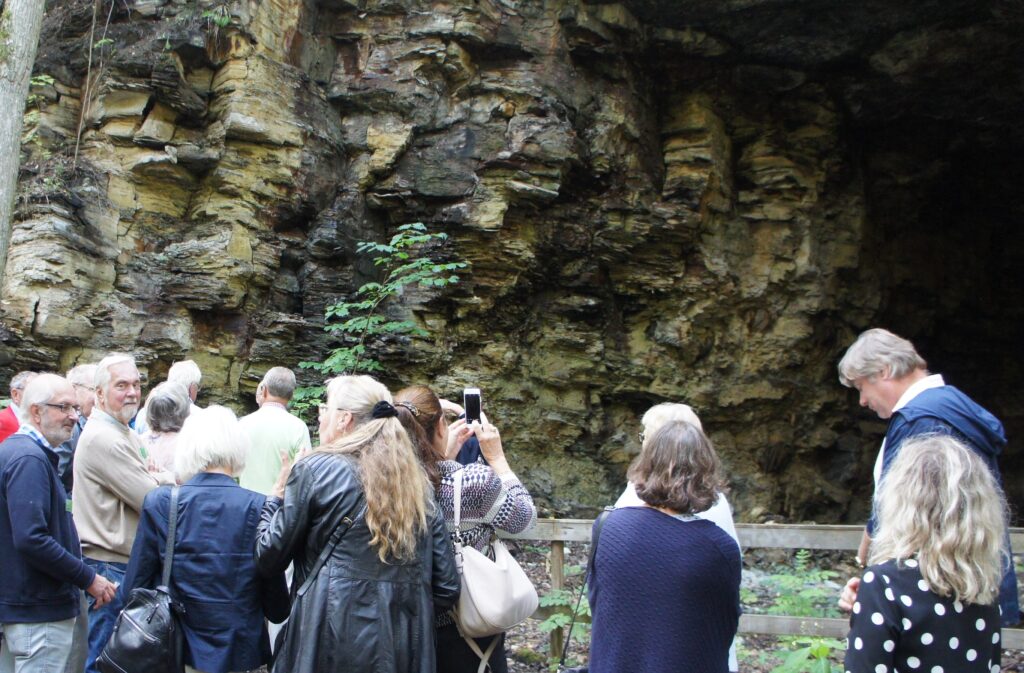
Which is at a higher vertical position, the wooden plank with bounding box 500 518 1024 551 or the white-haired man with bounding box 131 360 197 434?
the white-haired man with bounding box 131 360 197 434

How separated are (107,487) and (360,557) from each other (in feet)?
5.38

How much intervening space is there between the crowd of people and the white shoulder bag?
0.07 m

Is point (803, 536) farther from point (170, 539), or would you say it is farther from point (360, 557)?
point (170, 539)

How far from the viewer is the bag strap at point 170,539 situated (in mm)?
2959

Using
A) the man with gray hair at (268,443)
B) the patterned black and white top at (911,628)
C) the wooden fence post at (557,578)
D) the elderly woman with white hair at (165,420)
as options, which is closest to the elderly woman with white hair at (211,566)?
the elderly woman with white hair at (165,420)

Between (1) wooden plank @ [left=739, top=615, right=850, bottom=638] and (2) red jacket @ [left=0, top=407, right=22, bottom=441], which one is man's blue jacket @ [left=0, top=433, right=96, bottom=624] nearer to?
(2) red jacket @ [left=0, top=407, right=22, bottom=441]

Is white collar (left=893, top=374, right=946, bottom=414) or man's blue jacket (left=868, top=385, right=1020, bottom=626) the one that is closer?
man's blue jacket (left=868, top=385, right=1020, bottom=626)

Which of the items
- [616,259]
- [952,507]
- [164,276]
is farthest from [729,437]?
[952,507]

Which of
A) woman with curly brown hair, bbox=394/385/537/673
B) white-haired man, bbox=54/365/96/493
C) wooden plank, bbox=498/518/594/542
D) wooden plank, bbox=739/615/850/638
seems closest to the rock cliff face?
white-haired man, bbox=54/365/96/493

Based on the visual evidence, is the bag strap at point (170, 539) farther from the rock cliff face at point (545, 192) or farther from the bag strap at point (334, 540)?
the rock cliff face at point (545, 192)

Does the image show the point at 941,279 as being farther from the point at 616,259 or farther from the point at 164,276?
the point at 164,276

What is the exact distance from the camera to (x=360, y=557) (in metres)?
2.64

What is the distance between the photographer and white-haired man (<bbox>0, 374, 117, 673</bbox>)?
125 inches

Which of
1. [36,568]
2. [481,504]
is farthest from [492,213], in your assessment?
[36,568]
